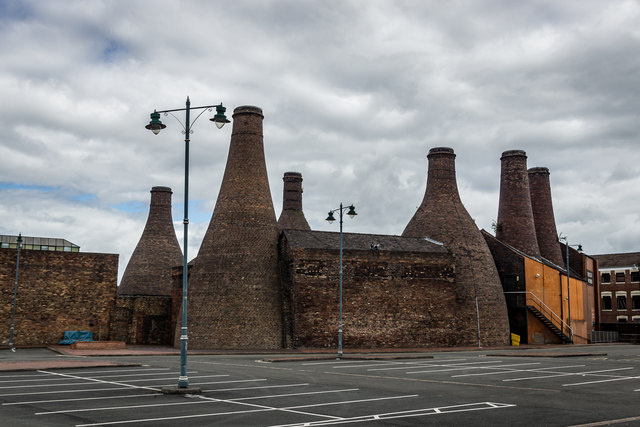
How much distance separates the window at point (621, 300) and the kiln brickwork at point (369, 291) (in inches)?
1678

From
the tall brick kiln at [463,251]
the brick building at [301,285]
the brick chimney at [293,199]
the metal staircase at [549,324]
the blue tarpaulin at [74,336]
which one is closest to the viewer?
the brick building at [301,285]

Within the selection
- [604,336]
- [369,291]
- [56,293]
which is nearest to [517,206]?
[604,336]

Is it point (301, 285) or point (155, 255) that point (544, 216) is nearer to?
point (301, 285)

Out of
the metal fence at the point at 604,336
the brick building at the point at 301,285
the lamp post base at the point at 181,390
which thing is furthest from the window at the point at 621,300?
the lamp post base at the point at 181,390

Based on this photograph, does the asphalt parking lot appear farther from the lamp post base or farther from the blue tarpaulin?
the blue tarpaulin

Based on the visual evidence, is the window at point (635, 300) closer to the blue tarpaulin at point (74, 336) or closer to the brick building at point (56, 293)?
the brick building at point (56, 293)

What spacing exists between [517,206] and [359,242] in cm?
1673

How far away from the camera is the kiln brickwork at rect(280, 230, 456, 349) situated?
36.0 meters

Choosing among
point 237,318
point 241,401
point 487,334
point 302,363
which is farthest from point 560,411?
point 487,334

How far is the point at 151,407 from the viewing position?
41.8 feet

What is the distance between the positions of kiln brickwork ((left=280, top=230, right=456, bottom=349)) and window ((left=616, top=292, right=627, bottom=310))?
42.6 m

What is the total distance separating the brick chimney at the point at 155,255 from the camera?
48.7 metres

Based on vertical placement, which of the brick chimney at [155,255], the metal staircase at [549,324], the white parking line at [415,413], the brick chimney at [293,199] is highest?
the brick chimney at [293,199]

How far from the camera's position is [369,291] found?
124ft
